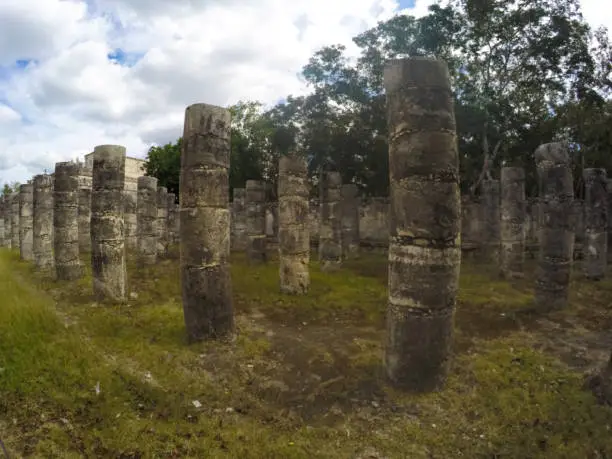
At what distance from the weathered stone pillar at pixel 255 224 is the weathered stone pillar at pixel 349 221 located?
361 cm

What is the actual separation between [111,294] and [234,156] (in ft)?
83.0

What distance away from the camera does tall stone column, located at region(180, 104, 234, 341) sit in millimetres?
6988

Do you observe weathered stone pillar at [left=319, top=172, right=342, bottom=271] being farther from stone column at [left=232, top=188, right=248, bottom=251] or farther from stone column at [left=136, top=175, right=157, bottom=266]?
stone column at [left=232, top=188, right=248, bottom=251]

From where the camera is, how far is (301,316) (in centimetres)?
907

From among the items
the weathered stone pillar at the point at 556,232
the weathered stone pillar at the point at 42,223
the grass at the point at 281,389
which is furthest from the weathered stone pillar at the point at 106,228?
the weathered stone pillar at the point at 556,232

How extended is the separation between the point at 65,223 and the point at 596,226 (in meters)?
16.1

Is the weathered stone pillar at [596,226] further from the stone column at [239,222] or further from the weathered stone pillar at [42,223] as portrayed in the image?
the weathered stone pillar at [42,223]

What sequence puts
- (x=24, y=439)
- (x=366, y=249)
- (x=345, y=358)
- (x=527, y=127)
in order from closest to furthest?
(x=24, y=439) < (x=345, y=358) < (x=366, y=249) < (x=527, y=127)

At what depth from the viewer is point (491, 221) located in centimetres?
1583

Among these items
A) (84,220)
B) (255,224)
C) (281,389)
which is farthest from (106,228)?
(84,220)

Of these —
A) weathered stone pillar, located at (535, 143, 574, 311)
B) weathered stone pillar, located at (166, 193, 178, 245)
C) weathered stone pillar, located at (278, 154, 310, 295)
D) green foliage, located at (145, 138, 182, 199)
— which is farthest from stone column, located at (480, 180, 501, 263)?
green foliage, located at (145, 138, 182, 199)

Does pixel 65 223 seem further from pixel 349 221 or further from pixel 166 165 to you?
pixel 166 165

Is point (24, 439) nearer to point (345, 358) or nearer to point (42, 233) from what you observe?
point (345, 358)

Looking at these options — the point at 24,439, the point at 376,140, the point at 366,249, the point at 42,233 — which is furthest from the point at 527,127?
the point at 24,439
